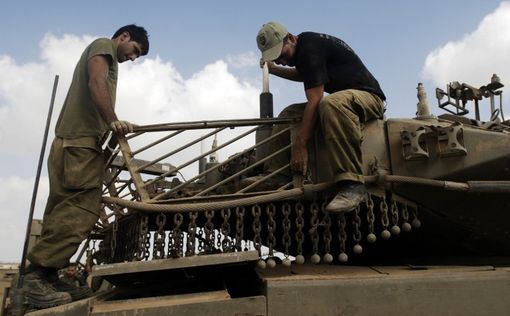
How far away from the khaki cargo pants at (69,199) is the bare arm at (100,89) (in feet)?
0.80

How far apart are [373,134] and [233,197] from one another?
1287mm

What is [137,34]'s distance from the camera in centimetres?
466

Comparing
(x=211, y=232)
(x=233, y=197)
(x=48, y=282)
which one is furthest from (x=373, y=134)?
(x=48, y=282)

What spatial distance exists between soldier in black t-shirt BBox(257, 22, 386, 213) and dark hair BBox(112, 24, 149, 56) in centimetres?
105

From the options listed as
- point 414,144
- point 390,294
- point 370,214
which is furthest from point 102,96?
point 390,294

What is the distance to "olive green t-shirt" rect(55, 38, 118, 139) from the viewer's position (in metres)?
4.15

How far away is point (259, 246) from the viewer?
3809 millimetres

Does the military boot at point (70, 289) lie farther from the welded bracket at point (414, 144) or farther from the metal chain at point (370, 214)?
the welded bracket at point (414, 144)

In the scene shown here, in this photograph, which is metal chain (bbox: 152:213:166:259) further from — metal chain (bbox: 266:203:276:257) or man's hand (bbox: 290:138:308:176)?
man's hand (bbox: 290:138:308:176)

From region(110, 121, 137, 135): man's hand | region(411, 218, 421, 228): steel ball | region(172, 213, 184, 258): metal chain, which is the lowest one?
region(172, 213, 184, 258): metal chain

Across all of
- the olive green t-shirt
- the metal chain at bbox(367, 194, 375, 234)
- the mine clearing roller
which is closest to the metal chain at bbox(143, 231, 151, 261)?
the mine clearing roller

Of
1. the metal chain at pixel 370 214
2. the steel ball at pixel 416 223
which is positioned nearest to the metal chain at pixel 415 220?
the steel ball at pixel 416 223

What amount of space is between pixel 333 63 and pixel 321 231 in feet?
4.99

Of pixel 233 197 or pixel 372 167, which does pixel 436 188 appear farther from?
pixel 233 197
